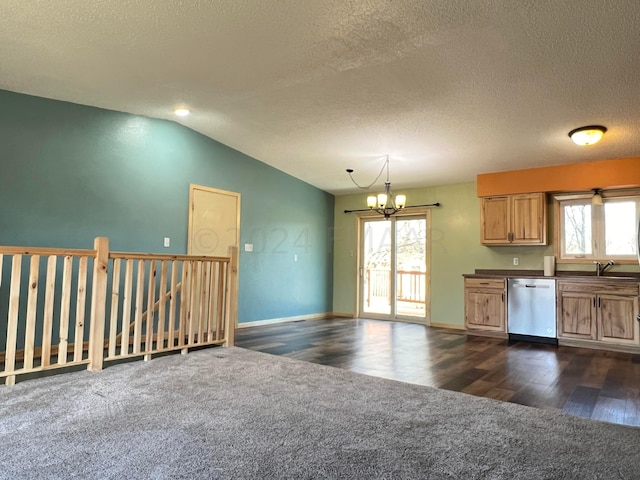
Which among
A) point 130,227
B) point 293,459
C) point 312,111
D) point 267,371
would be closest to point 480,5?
point 312,111

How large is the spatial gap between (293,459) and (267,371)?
1.64m

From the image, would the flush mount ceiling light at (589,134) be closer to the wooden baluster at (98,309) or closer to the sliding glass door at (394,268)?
the sliding glass door at (394,268)

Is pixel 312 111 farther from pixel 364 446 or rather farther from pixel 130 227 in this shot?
pixel 364 446

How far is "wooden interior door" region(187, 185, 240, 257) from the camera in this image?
5.71 metres

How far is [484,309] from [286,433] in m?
4.49

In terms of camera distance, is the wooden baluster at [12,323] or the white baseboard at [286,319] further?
the white baseboard at [286,319]

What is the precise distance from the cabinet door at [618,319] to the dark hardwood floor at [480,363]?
27 cm

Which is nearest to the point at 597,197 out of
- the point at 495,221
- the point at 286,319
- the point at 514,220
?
the point at 514,220

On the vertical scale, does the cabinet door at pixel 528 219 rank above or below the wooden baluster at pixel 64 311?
above

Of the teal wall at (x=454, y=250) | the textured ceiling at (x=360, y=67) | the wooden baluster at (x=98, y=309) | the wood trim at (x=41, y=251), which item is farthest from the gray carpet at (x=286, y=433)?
the teal wall at (x=454, y=250)

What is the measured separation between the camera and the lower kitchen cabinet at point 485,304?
18.9 ft

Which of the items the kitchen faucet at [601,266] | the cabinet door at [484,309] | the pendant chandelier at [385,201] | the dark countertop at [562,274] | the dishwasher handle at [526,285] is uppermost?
the pendant chandelier at [385,201]

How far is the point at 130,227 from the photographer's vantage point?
5043 mm

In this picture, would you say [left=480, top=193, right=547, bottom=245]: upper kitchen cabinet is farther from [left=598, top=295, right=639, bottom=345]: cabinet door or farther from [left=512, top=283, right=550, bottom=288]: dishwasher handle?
[left=598, top=295, right=639, bottom=345]: cabinet door
